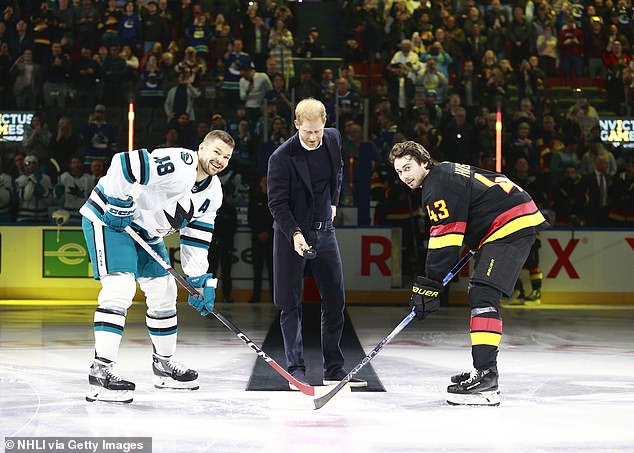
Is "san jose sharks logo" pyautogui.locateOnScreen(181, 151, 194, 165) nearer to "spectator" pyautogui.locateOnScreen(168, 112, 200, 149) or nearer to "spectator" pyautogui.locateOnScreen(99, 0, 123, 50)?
"spectator" pyautogui.locateOnScreen(168, 112, 200, 149)

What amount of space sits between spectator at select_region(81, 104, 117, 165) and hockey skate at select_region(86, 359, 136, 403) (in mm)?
8975

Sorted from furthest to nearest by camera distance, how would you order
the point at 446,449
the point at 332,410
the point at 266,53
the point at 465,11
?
the point at 465,11, the point at 266,53, the point at 332,410, the point at 446,449

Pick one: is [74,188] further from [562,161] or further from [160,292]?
[160,292]

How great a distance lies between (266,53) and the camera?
16844 mm

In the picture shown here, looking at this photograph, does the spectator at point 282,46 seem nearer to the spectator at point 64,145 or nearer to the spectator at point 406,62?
the spectator at point 406,62

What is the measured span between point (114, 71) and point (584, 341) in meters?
9.11

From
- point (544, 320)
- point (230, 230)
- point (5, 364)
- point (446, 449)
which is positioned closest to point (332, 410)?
point (446, 449)

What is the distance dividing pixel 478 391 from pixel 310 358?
243cm

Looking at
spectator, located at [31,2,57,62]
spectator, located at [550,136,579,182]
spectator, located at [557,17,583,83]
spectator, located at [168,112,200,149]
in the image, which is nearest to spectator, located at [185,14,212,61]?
spectator, located at [31,2,57,62]

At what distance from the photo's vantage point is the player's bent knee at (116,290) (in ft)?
21.4

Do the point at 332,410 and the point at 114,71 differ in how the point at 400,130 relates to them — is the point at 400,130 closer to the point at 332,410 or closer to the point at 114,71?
the point at 114,71

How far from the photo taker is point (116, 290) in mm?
6527

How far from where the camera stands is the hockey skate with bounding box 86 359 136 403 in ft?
21.1

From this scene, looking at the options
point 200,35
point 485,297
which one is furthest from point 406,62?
point 485,297
